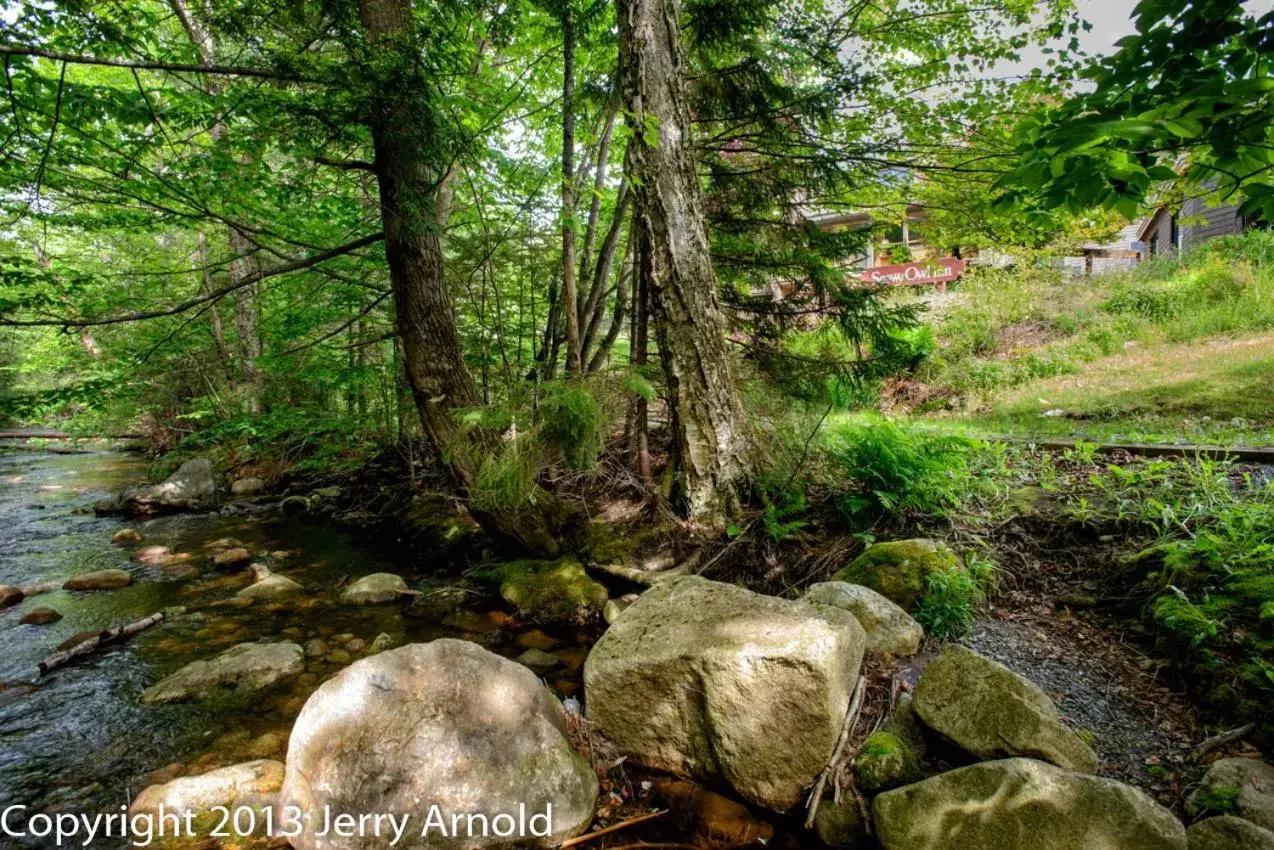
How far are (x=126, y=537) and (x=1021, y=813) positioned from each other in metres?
9.99

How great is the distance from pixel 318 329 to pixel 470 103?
611cm

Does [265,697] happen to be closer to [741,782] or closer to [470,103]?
[741,782]

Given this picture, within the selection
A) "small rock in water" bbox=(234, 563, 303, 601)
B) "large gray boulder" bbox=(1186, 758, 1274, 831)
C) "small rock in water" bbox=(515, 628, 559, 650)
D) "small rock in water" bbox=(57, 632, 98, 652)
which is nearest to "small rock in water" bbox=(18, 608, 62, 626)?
"small rock in water" bbox=(57, 632, 98, 652)

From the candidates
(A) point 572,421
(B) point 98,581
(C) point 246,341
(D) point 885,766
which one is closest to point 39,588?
(B) point 98,581

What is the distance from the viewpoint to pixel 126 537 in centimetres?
743

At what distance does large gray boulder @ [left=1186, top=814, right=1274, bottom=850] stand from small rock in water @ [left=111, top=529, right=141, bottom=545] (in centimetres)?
1017

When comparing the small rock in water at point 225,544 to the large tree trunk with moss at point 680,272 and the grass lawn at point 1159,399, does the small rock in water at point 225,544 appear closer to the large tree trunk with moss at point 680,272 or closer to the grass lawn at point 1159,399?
the large tree trunk with moss at point 680,272

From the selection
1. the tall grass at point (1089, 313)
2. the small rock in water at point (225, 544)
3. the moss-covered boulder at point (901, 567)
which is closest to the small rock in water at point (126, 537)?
the small rock in water at point (225, 544)

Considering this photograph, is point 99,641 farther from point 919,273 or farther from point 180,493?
point 919,273

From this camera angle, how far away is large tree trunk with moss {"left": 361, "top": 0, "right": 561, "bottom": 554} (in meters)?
4.64

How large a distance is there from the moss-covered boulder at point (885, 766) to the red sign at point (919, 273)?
1247cm

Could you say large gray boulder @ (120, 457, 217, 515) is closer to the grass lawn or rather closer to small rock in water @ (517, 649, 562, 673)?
small rock in water @ (517, 649, 562, 673)

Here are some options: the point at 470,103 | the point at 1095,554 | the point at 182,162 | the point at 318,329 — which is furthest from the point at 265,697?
the point at 318,329

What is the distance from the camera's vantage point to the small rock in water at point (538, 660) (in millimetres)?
3971
